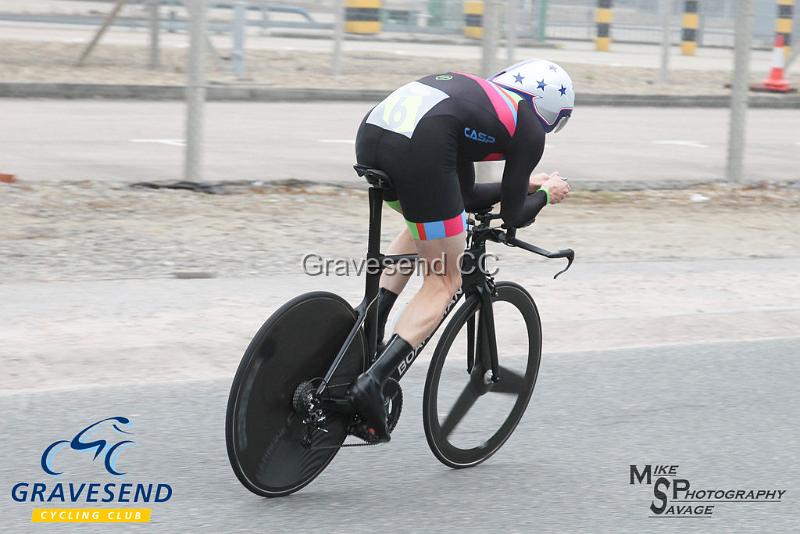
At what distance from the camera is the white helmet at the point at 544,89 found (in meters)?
4.84

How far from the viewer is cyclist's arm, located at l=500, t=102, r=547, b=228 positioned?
4723 mm

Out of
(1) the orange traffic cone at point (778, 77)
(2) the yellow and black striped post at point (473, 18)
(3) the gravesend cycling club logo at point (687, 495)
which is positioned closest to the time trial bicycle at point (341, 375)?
(3) the gravesend cycling club logo at point (687, 495)

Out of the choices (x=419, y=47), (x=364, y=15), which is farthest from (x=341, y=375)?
(x=419, y=47)

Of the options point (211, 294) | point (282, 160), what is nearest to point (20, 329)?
point (211, 294)

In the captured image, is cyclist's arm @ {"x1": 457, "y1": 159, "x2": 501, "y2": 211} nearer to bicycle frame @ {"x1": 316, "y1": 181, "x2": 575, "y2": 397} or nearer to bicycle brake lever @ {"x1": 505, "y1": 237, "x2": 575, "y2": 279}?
bicycle frame @ {"x1": 316, "y1": 181, "x2": 575, "y2": 397}

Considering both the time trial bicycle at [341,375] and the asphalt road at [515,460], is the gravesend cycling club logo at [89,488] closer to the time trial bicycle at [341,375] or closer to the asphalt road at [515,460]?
the asphalt road at [515,460]

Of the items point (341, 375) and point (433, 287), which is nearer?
point (341, 375)

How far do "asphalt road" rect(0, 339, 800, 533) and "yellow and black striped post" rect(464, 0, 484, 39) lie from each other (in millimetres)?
19945

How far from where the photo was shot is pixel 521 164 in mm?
4742

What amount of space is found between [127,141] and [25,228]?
197 inches

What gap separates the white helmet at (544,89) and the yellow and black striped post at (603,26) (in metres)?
27.7

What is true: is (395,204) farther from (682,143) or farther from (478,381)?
(682,143)

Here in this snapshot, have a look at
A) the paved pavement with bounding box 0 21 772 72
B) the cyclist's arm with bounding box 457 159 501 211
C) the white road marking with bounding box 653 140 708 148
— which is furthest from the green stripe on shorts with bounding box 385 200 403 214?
the paved pavement with bounding box 0 21 772 72

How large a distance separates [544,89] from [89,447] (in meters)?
→ 2.34
